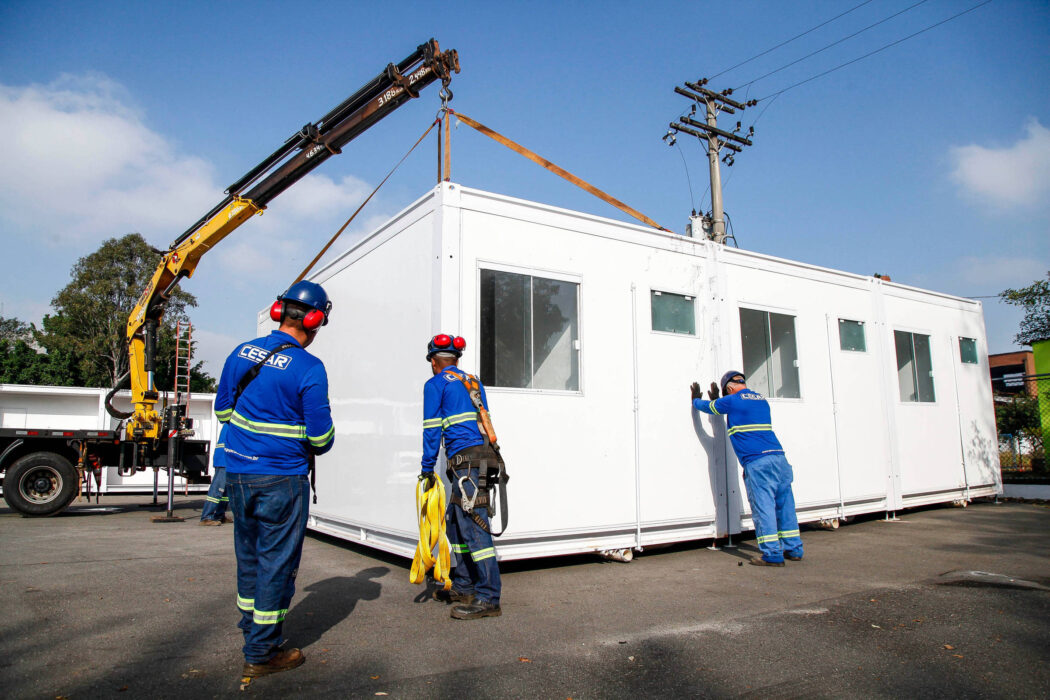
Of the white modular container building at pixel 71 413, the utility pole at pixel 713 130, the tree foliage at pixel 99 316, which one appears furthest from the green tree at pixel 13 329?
the utility pole at pixel 713 130

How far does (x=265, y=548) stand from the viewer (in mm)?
3061

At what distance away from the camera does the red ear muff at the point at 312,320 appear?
3.39m

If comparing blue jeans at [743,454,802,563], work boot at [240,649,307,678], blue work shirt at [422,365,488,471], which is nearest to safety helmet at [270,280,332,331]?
blue work shirt at [422,365,488,471]

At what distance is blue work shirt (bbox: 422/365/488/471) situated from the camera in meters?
4.27

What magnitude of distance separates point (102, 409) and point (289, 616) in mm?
15005

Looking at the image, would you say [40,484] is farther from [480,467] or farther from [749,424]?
[749,424]

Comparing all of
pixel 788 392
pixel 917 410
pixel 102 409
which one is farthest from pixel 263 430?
pixel 102 409

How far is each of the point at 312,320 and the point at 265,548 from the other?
3.77ft

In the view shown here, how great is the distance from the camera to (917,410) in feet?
29.3

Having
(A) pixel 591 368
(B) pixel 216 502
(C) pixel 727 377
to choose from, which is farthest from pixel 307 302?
(B) pixel 216 502

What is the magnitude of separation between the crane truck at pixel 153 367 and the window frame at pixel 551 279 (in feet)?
9.69

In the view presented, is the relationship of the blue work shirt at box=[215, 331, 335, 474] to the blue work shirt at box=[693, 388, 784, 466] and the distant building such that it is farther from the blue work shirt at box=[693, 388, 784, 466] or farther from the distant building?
the distant building

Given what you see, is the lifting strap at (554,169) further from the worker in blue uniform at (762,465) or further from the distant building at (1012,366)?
the distant building at (1012,366)

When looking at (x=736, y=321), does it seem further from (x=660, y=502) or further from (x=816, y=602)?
(x=816, y=602)
